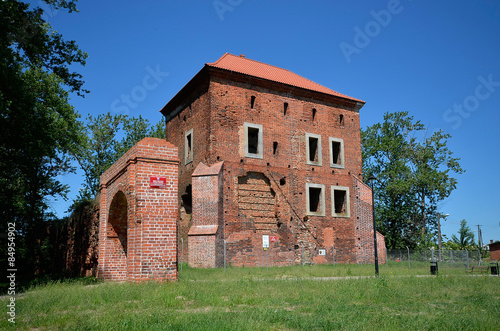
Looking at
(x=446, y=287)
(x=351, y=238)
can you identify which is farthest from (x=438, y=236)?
(x=446, y=287)

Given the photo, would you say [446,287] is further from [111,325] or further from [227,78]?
[227,78]

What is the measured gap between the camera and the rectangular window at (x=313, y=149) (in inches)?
1000

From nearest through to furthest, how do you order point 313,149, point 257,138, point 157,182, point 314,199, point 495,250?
point 157,182 → point 257,138 → point 314,199 → point 313,149 → point 495,250

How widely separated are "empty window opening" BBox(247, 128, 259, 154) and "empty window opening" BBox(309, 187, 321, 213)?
4.29m

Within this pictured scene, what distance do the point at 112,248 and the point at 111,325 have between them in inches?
304

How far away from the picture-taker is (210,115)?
22.2 meters

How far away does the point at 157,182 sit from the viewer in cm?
1084

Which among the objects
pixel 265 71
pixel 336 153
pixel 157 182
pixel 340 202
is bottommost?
pixel 157 182

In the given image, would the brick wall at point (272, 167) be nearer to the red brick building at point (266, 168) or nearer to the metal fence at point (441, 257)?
the red brick building at point (266, 168)

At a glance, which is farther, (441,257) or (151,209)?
(441,257)

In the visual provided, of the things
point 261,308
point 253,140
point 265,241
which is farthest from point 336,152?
point 261,308

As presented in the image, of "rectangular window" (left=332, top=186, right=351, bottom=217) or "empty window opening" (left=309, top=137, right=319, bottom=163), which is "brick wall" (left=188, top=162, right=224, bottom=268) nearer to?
"empty window opening" (left=309, top=137, right=319, bottom=163)

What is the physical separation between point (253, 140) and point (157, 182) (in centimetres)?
1578

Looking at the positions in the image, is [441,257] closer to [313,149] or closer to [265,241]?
[313,149]
